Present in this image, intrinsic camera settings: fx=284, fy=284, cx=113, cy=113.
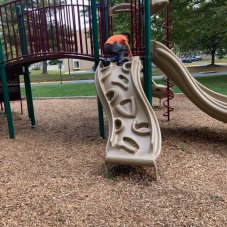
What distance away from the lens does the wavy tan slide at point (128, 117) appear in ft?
12.3

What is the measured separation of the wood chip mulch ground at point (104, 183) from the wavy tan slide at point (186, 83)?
659mm

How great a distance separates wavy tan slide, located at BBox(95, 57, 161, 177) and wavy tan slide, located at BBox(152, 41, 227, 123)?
2.04 ft

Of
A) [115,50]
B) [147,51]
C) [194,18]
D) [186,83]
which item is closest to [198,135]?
[186,83]

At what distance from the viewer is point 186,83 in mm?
5238

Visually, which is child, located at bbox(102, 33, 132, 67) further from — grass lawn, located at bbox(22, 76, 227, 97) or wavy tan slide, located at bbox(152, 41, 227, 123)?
grass lawn, located at bbox(22, 76, 227, 97)

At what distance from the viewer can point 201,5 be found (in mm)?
15625

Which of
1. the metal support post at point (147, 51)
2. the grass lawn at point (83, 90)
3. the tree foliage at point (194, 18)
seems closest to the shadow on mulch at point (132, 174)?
the metal support post at point (147, 51)

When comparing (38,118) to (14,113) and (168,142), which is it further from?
(168,142)

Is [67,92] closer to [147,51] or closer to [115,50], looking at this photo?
[115,50]

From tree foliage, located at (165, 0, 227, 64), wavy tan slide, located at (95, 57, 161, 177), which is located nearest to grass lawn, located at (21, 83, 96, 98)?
tree foliage, located at (165, 0, 227, 64)

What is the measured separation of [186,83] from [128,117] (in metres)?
1.56

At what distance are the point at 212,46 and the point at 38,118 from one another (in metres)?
24.2

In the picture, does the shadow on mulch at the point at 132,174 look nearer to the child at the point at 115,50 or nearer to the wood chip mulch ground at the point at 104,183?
the wood chip mulch ground at the point at 104,183

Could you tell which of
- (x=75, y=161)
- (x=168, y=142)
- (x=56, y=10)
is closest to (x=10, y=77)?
(x=56, y=10)
